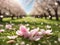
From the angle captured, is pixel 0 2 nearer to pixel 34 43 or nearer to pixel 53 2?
pixel 53 2

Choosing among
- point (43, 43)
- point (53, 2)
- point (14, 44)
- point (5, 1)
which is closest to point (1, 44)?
point (14, 44)

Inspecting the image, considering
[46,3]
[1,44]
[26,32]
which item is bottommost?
[46,3]

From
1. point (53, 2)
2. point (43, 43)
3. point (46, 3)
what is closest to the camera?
point (43, 43)

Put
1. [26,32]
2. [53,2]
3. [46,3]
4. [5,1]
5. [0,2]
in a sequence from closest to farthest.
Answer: [26,32], [0,2], [5,1], [53,2], [46,3]

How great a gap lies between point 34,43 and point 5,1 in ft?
94.6

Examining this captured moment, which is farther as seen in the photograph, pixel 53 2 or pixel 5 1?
pixel 53 2

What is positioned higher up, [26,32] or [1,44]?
[26,32]

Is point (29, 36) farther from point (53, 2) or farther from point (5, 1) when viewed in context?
point (53, 2)

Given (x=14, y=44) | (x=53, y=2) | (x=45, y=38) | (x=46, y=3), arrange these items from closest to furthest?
(x=14, y=44) → (x=45, y=38) → (x=53, y=2) → (x=46, y=3)

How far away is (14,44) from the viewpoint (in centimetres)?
458

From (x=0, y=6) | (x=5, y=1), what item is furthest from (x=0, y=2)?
(x=5, y=1)

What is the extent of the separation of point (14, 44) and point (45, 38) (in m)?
1.02

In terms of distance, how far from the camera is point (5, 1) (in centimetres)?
3294

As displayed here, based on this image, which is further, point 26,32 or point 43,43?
point 43,43
